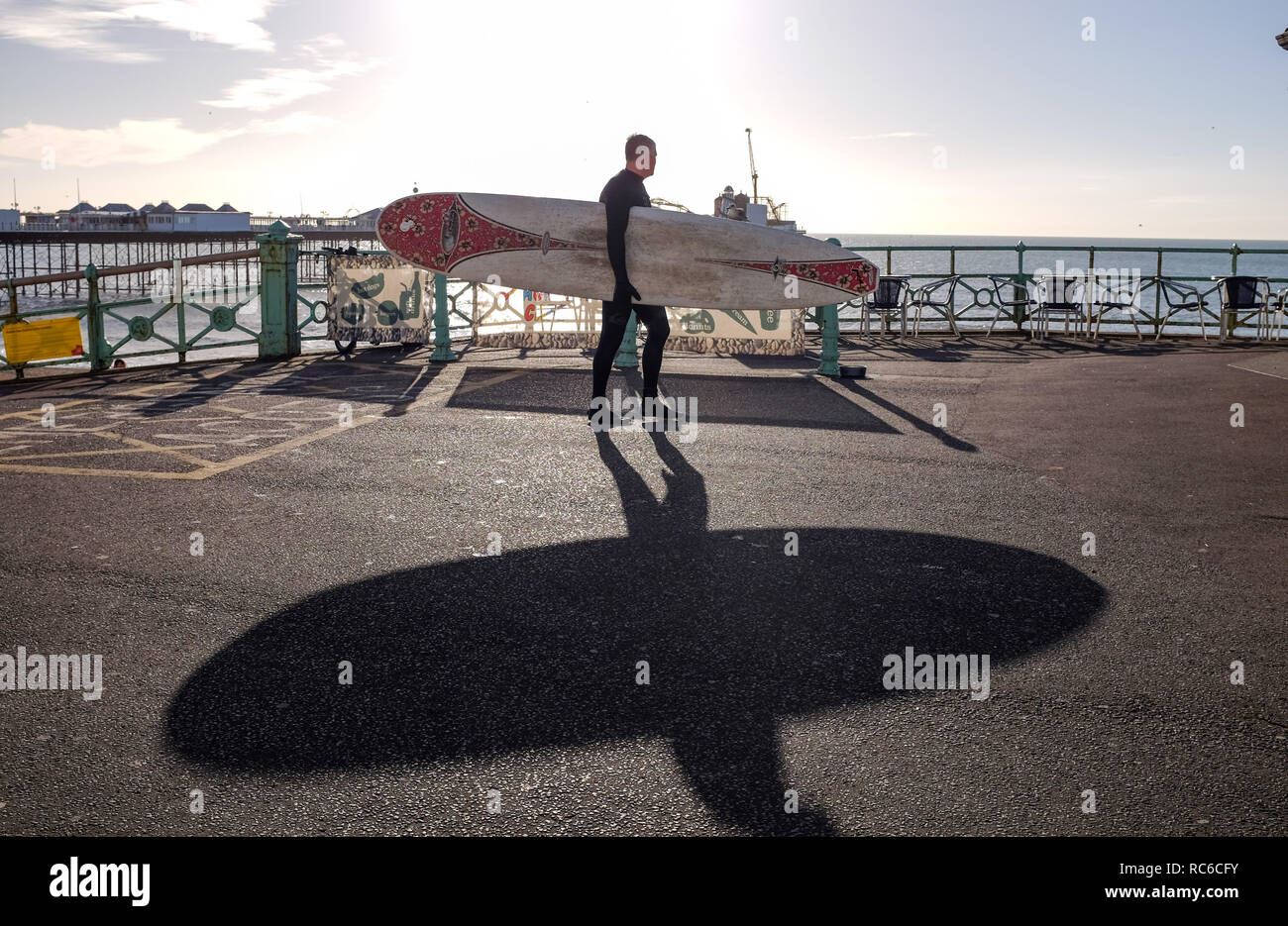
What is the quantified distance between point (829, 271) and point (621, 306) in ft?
7.98

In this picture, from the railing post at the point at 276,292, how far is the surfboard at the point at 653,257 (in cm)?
494

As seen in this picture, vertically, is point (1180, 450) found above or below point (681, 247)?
below

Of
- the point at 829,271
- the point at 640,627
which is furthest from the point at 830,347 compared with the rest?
the point at 640,627

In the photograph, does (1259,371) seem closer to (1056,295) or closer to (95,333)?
(1056,295)

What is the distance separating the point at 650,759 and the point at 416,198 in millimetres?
9149

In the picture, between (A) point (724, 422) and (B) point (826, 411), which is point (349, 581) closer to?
(A) point (724, 422)

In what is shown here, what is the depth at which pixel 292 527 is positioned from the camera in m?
5.74

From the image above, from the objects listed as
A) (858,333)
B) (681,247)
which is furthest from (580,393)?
(858,333)

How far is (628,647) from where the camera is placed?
404cm

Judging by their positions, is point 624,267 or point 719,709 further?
point 624,267

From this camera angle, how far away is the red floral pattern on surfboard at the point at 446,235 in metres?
10.5

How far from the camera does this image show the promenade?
2963 millimetres

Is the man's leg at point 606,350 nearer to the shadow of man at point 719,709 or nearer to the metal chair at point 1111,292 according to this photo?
the shadow of man at point 719,709
